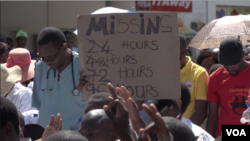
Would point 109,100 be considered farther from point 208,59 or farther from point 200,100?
point 208,59

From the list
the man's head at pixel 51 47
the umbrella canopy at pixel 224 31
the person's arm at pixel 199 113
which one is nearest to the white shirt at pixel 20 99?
the man's head at pixel 51 47

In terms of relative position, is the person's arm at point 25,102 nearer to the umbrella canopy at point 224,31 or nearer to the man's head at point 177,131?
the umbrella canopy at point 224,31

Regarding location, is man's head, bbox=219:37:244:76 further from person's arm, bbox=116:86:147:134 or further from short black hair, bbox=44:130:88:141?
short black hair, bbox=44:130:88:141

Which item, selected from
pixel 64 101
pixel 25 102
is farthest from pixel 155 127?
pixel 25 102

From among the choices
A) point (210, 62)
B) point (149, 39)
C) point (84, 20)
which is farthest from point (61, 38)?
point (210, 62)

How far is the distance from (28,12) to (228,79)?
9798 mm

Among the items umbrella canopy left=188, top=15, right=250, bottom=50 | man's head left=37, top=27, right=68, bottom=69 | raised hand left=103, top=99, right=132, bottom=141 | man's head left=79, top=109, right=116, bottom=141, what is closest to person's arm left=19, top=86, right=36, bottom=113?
man's head left=37, top=27, right=68, bottom=69

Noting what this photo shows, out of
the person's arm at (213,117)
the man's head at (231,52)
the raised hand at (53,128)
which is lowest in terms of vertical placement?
the person's arm at (213,117)

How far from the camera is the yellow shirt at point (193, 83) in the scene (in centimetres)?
453

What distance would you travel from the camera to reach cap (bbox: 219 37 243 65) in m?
3.83

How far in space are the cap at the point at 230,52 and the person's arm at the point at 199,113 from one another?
31.5 inches

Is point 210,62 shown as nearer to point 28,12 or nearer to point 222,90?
point 222,90

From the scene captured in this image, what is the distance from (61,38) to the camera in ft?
12.3

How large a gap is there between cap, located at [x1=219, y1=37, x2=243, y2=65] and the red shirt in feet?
0.96
